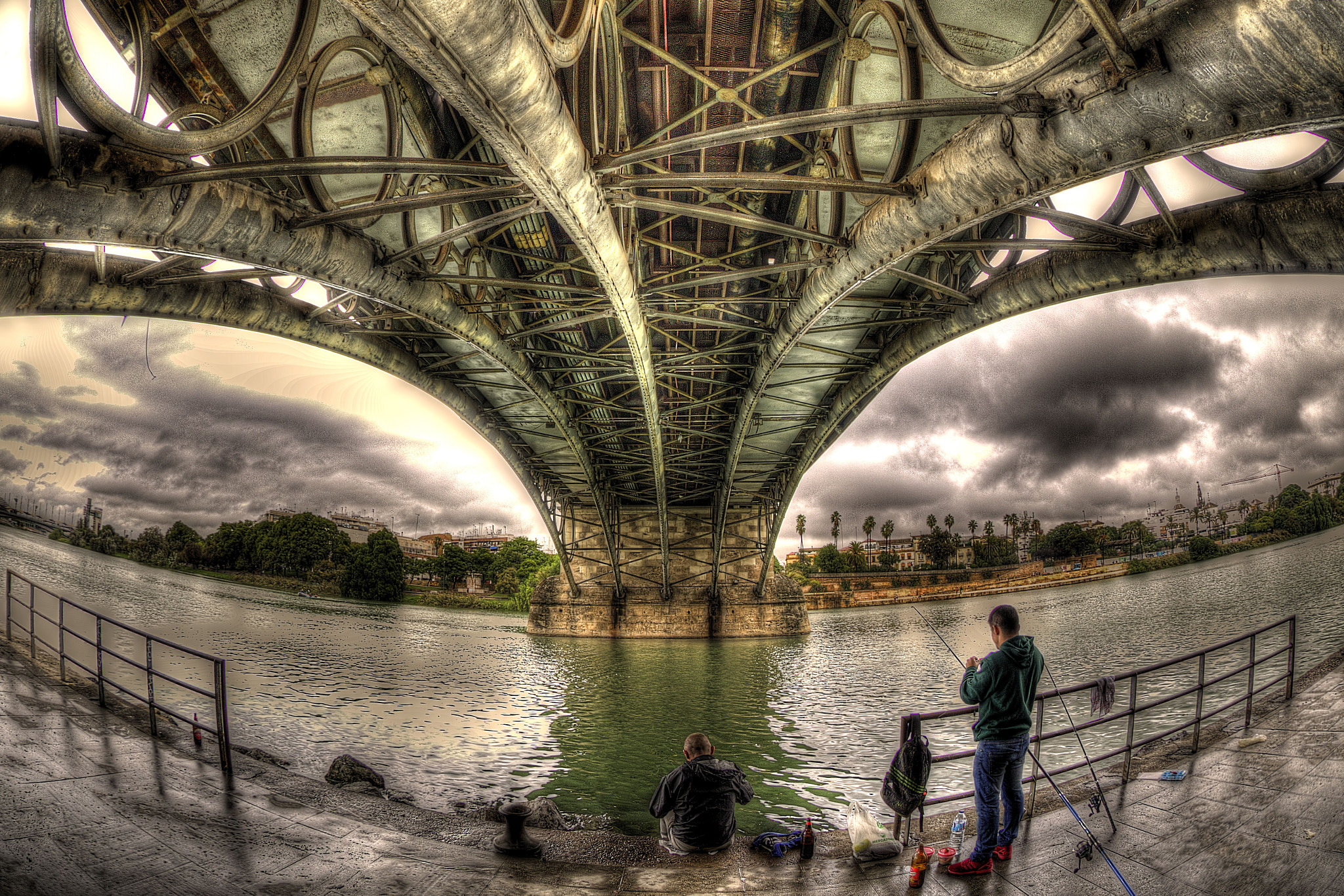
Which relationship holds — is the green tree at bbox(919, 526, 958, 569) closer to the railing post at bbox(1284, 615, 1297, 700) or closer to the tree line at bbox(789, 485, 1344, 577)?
the tree line at bbox(789, 485, 1344, 577)

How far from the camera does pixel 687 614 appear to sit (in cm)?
2808

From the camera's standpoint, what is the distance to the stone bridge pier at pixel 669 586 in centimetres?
2794

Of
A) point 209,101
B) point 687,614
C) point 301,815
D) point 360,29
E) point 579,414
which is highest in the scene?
point 360,29

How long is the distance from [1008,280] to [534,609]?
24.6m

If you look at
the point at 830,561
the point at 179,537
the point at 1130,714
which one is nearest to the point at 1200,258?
the point at 1130,714

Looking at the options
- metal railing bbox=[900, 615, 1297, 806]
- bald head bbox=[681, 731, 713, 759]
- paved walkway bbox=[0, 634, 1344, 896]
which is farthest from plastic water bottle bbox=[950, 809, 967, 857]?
bald head bbox=[681, 731, 713, 759]

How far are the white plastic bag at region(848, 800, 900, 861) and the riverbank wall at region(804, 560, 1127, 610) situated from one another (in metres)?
69.4

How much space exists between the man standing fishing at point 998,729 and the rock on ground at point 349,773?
611 centimetres

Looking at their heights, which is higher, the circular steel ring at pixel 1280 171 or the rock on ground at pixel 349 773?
the circular steel ring at pixel 1280 171

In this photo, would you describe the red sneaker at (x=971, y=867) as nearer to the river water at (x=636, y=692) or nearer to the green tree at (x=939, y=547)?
the river water at (x=636, y=692)

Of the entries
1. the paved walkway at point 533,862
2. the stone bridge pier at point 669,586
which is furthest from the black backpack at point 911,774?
the stone bridge pier at point 669,586

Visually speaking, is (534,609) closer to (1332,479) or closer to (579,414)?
(579,414)

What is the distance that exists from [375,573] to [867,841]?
2939 inches

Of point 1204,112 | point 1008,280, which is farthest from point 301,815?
point 1008,280
